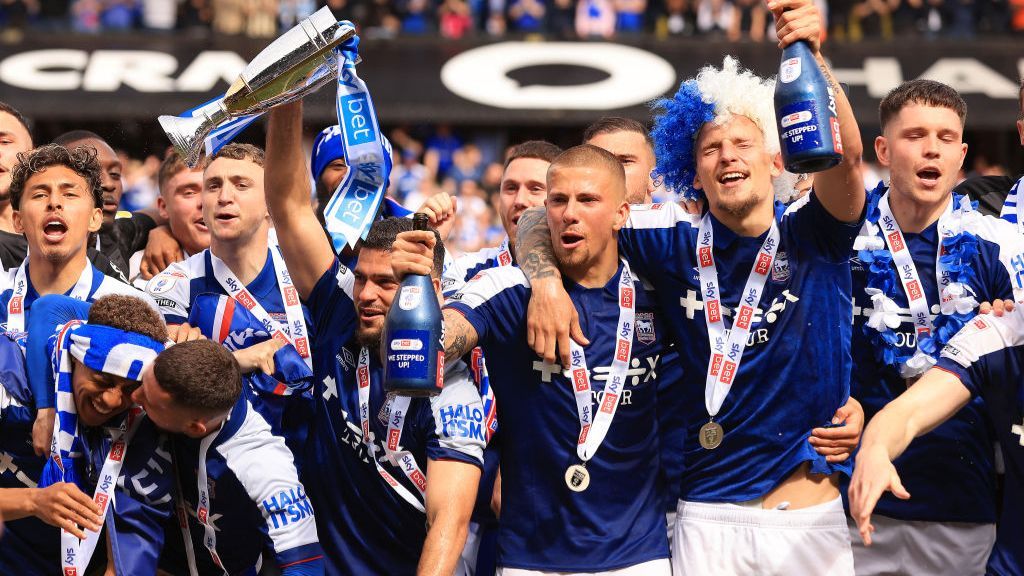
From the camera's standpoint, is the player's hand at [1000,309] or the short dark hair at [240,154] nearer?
the player's hand at [1000,309]

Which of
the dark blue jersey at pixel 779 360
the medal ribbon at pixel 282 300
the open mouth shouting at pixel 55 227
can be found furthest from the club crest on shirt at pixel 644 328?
the open mouth shouting at pixel 55 227

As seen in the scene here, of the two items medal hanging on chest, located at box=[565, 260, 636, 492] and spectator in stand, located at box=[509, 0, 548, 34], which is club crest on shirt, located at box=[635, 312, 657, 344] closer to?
medal hanging on chest, located at box=[565, 260, 636, 492]

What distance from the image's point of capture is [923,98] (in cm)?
577

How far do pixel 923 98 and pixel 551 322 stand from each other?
7.31 ft

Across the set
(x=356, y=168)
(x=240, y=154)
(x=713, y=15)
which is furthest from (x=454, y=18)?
(x=356, y=168)

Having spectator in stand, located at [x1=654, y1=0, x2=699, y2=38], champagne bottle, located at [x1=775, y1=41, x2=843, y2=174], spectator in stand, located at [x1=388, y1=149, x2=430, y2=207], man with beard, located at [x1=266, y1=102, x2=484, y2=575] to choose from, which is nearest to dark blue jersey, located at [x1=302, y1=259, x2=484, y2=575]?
man with beard, located at [x1=266, y1=102, x2=484, y2=575]

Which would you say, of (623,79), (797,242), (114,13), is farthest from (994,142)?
(797,242)

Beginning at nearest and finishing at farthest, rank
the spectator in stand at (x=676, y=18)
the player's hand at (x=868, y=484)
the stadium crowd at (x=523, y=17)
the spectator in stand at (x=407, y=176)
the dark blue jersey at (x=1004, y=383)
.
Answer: the player's hand at (x=868, y=484) → the dark blue jersey at (x=1004, y=383) → the spectator in stand at (x=407, y=176) → the stadium crowd at (x=523, y=17) → the spectator in stand at (x=676, y=18)

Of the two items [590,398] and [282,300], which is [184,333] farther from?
[590,398]

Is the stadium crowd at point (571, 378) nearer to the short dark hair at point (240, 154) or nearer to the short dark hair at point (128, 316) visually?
the short dark hair at point (128, 316)

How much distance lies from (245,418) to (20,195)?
5.52 feet

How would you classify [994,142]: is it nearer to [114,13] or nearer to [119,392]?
[114,13]

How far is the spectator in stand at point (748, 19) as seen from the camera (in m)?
18.3

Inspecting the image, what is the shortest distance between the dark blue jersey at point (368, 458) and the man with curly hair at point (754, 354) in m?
0.55
